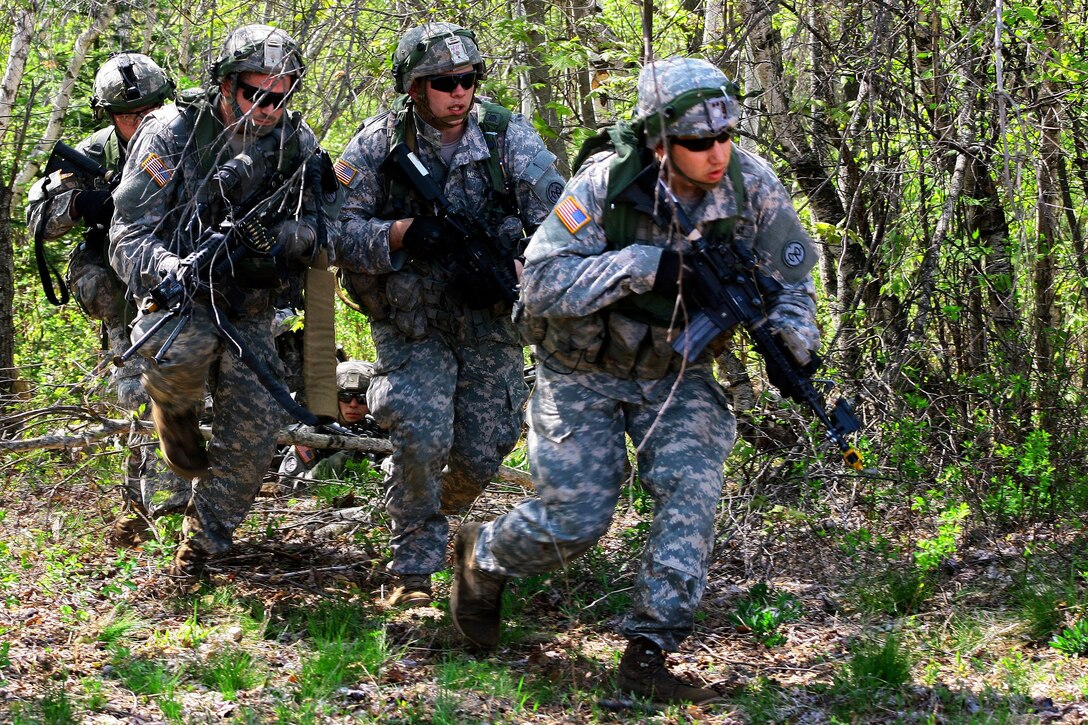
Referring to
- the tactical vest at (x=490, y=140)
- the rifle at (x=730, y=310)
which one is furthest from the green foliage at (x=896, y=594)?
the tactical vest at (x=490, y=140)

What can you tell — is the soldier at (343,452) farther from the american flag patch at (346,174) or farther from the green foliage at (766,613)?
the green foliage at (766,613)

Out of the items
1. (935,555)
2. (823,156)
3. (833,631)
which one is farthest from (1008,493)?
(823,156)

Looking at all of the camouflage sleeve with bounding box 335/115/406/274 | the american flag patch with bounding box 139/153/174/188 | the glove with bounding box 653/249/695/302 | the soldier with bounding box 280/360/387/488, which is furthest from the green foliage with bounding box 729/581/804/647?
the american flag patch with bounding box 139/153/174/188

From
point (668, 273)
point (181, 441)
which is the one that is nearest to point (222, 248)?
point (181, 441)

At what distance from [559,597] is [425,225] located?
1601mm

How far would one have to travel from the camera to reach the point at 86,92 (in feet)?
28.3

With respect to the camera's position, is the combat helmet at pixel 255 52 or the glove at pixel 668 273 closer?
the glove at pixel 668 273

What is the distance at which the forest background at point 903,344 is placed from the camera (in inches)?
181

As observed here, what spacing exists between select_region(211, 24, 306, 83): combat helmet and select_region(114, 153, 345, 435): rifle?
359 millimetres

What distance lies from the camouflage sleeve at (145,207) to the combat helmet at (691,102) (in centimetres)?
200

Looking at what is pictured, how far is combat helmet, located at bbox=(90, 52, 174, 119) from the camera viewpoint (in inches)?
222

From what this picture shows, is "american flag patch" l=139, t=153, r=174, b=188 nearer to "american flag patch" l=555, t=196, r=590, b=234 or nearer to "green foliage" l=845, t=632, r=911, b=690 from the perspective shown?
"american flag patch" l=555, t=196, r=590, b=234

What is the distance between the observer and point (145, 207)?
477 cm

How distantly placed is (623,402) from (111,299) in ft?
9.68
